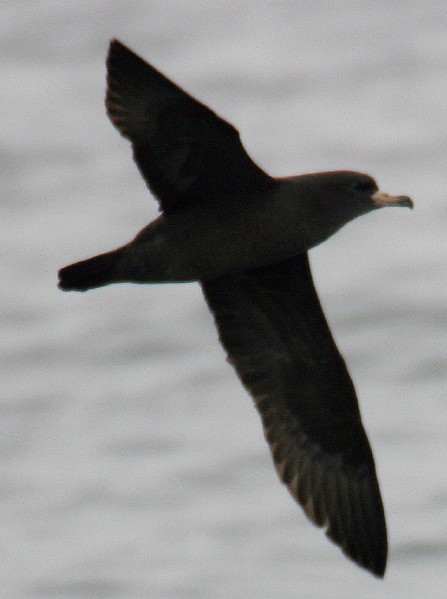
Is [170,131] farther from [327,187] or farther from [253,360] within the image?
[253,360]

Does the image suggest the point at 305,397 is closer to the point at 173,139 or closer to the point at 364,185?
the point at 364,185

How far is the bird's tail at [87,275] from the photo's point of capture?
7871mm

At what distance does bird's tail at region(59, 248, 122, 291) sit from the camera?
310 inches

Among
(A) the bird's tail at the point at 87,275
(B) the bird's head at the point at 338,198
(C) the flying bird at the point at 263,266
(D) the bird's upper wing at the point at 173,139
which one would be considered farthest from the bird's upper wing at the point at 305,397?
(A) the bird's tail at the point at 87,275

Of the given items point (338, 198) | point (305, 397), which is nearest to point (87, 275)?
point (338, 198)

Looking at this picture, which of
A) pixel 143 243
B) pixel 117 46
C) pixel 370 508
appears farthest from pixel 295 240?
pixel 370 508

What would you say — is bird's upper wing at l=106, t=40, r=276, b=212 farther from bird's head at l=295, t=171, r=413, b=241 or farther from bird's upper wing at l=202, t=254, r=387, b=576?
bird's upper wing at l=202, t=254, r=387, b=576

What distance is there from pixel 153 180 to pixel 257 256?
64 cm

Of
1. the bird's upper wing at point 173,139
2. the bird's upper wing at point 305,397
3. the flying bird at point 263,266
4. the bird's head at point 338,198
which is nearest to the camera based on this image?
the bird's upper wing at point 173,139

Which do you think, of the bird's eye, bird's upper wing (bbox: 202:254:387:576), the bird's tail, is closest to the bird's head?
the bird's eye

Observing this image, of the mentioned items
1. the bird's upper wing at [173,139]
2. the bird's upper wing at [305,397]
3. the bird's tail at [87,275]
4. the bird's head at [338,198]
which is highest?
the bird's upper wing at [173,139]

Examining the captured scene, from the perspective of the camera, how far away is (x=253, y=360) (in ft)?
29.2

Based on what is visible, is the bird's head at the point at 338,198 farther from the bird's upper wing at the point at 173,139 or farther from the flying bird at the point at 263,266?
the bird's upper wing at the point at 173,139

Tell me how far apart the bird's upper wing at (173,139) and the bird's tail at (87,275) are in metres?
0.49
